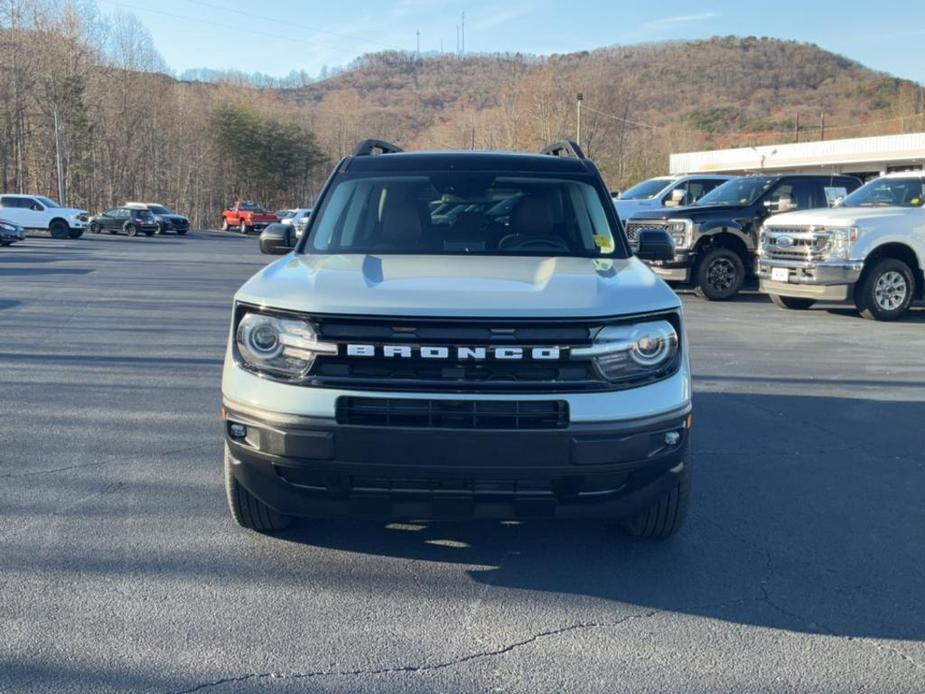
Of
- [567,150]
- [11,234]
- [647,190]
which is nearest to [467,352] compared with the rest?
[567,150]

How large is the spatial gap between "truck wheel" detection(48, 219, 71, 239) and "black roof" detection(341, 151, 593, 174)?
35828 millimetres

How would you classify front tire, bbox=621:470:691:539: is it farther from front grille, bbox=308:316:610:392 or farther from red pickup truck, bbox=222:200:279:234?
red pickup truck, bbox=222:200:279:234

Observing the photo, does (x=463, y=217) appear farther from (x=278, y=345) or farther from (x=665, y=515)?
(x=665, y=515)

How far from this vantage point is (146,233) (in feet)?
141

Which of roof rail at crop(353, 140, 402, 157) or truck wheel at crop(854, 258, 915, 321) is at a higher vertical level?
roof rail at crop(353, 140, 402, 157)

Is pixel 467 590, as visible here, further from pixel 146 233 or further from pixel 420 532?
pixel 146 233

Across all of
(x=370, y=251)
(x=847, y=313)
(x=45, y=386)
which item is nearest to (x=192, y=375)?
(x=45, y=386)

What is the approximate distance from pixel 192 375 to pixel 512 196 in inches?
170

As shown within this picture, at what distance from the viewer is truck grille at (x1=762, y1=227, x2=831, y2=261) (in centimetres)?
1245

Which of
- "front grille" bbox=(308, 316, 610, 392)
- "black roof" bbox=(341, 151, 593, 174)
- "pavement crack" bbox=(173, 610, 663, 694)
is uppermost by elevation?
"black roof" bbox=(341, 151, 593, 174)

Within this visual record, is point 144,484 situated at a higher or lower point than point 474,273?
lower

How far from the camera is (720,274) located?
49.9ft

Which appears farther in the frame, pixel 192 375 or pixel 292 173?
pixel 292 173

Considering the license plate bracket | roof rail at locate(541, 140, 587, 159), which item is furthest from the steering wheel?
the license plate bracket
